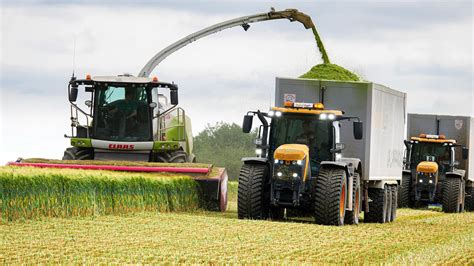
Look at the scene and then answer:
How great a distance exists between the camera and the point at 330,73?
22719 mm

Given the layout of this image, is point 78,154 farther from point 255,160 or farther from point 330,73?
point 255,160

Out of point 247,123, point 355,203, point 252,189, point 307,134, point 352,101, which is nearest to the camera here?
point 252,189

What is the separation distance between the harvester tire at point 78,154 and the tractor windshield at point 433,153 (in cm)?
1162

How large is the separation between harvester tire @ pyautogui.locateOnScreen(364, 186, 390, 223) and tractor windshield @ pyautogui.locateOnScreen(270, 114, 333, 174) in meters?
3.33

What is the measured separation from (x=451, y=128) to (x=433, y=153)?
1.63 meters

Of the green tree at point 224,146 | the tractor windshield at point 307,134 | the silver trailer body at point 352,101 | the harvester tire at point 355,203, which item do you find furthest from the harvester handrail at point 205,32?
the green tree at point 224,146

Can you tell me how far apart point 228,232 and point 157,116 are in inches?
378

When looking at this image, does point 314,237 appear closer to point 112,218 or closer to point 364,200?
point 112,218

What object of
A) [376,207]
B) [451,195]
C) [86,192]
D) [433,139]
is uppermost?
[433,139]

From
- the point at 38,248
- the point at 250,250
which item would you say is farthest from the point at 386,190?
the point at 38,248

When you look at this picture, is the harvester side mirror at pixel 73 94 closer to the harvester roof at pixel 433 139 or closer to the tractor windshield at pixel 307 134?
the tractor windshield at pixel 307 134

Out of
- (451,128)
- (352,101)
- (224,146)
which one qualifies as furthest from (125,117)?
(224,146)

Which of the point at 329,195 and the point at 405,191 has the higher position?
the point at 329,195

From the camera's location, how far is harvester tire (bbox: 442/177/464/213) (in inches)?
1220
